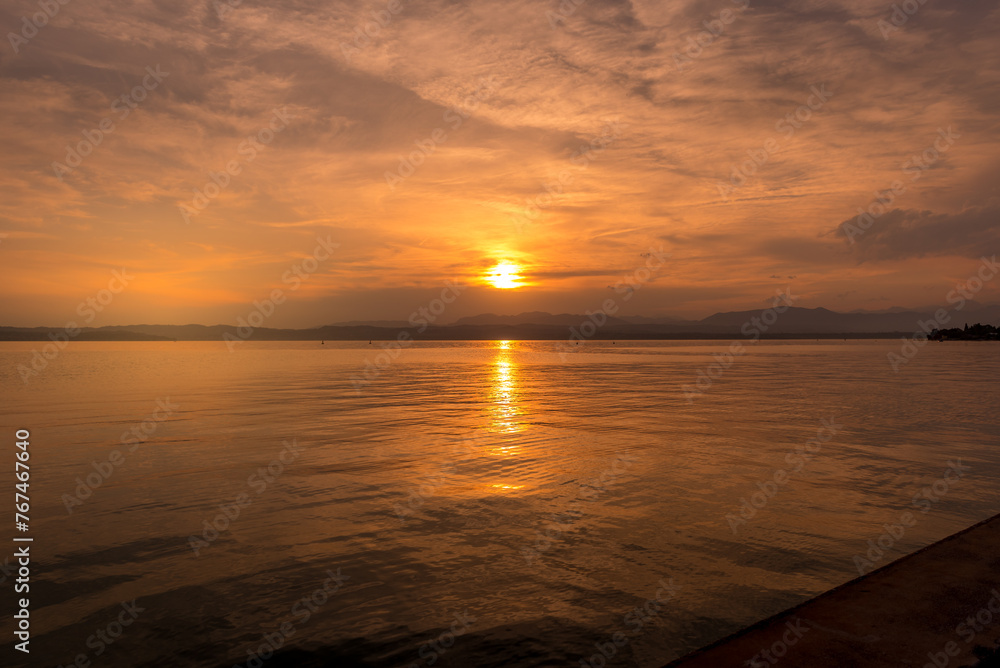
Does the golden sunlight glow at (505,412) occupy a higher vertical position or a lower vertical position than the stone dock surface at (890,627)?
lower

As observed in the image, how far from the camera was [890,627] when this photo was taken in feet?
14.0

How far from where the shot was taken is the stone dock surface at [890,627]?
383cm

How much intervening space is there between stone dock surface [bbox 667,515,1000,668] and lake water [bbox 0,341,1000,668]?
850 millimetres

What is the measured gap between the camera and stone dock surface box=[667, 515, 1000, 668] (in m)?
3.83

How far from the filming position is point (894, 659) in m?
3.80

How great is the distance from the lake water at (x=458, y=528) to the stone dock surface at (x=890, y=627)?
2.79ft

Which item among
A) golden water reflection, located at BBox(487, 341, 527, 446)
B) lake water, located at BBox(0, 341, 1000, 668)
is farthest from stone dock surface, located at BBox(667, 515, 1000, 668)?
golden water reflection, located at BBox(487, 341, 527, 446)

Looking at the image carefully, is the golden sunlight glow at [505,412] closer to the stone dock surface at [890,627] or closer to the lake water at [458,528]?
the lake water at [458,528]

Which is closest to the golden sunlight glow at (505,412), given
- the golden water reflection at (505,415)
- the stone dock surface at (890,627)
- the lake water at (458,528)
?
the golden water reflection at (505,415)

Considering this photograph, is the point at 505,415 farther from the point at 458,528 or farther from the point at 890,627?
the point at 890,627

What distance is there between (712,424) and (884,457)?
4979mm

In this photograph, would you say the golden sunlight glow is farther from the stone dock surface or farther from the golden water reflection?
the stone dock surface

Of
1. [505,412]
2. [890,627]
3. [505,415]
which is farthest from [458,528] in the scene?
[505,412]

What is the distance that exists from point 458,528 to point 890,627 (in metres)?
5.00
